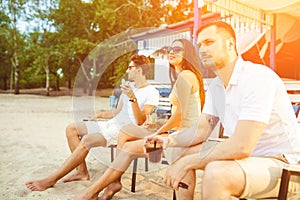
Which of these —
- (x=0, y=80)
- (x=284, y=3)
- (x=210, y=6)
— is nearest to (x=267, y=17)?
(x=284, y=3)

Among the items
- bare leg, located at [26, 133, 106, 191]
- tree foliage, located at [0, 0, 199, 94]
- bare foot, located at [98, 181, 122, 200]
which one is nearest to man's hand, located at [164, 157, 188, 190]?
bare foot, located at [98, 181, 122, 200]

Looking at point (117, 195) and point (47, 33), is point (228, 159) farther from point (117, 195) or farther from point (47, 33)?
point (47, 33)

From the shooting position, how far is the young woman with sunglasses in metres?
1.92

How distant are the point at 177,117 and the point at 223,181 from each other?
34.6 inches

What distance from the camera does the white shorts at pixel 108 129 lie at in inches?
95.3

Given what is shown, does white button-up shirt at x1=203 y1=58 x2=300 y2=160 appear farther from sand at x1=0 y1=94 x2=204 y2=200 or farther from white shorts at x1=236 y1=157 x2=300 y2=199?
sand at x1=0 y1=94 x2=204 y2=200

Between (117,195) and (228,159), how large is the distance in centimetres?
127

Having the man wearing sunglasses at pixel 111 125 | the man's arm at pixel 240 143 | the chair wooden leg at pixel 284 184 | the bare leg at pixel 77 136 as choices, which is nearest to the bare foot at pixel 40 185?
the man wearing sunglasses at pixel 111 125

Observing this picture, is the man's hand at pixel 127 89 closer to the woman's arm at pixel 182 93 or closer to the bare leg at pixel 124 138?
the bare leg at pixel 124 138

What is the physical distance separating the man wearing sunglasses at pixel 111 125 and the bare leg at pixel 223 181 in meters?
1.22

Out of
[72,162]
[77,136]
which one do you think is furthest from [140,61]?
[72,162]

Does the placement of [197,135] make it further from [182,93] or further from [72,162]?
[72,162]

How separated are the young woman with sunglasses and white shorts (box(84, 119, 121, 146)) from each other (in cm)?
33

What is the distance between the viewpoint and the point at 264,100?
1.19m
